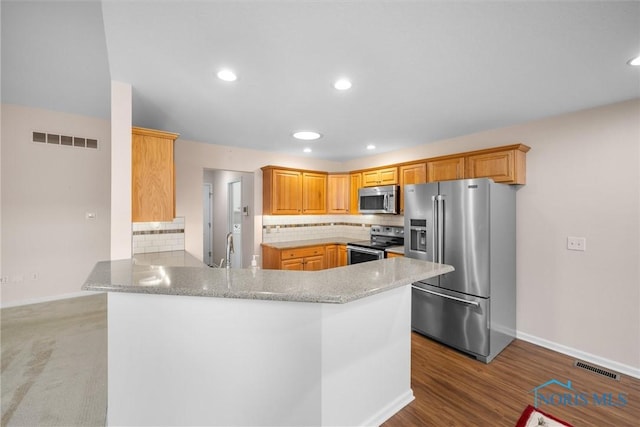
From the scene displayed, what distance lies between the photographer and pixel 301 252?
15.4 feet

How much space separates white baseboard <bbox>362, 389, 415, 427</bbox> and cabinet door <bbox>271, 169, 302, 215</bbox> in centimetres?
331

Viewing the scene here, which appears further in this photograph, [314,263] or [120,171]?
[314,263]

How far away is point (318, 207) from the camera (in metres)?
5.30

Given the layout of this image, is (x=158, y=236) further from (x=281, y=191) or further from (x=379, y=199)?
(x=379, y=199)

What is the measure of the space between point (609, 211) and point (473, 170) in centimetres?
127

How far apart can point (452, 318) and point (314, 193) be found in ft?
10.1

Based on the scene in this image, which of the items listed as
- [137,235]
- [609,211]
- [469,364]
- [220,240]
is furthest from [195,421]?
[220,240]

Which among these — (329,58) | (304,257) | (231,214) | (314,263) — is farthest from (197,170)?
(329,58)

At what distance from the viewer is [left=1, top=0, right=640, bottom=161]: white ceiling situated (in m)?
1.47

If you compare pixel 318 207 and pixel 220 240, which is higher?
pixel 318 207

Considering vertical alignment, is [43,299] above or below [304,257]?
below

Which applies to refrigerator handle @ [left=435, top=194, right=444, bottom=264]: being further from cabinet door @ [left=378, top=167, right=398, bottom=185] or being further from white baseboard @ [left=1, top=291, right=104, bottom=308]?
white baseboard @ [left=1, top=291, right=104, bottom=308]

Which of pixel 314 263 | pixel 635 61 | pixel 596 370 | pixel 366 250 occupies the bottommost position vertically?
pixel 596 370

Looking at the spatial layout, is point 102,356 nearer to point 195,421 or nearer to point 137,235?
point 137,235
